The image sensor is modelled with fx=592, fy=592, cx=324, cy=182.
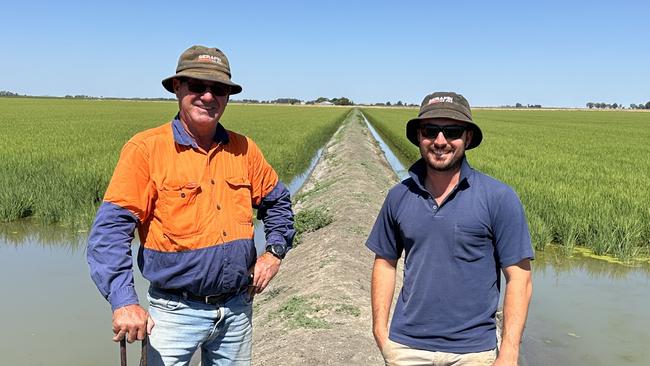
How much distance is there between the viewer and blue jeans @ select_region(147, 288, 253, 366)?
2227 mm

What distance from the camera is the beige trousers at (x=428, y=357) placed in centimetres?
213

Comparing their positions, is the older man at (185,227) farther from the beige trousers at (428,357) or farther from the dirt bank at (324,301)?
the dirt bank at (324,301)

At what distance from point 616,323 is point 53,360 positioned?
Answer: 515cm

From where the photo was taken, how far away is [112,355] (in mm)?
4836

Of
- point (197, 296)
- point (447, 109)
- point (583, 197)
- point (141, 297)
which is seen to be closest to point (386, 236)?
point (447, 109)

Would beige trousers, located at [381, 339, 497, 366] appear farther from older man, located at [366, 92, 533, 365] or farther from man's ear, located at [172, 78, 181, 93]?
man's ear, located at [172, 78, 181, 93]

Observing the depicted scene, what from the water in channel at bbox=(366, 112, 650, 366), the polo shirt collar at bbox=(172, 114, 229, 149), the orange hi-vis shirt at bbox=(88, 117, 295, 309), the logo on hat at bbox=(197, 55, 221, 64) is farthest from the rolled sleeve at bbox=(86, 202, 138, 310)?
the water in channel at bbox=(366, 112, 650, 366)

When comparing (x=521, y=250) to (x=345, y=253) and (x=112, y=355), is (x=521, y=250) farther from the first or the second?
(x=345, y=253)

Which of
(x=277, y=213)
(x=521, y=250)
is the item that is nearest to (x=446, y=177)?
(x=521, y=250)

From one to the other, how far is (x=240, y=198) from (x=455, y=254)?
0.87m

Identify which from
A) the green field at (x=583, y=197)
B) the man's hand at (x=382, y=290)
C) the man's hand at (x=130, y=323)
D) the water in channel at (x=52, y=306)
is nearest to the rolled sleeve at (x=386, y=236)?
the man's hand at (x=382, y=290)

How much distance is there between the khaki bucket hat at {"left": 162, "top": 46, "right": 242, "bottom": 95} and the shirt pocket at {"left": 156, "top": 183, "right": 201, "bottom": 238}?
417 mm

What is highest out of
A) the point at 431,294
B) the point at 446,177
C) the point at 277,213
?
the point at 446,177

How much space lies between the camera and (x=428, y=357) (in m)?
2.18
